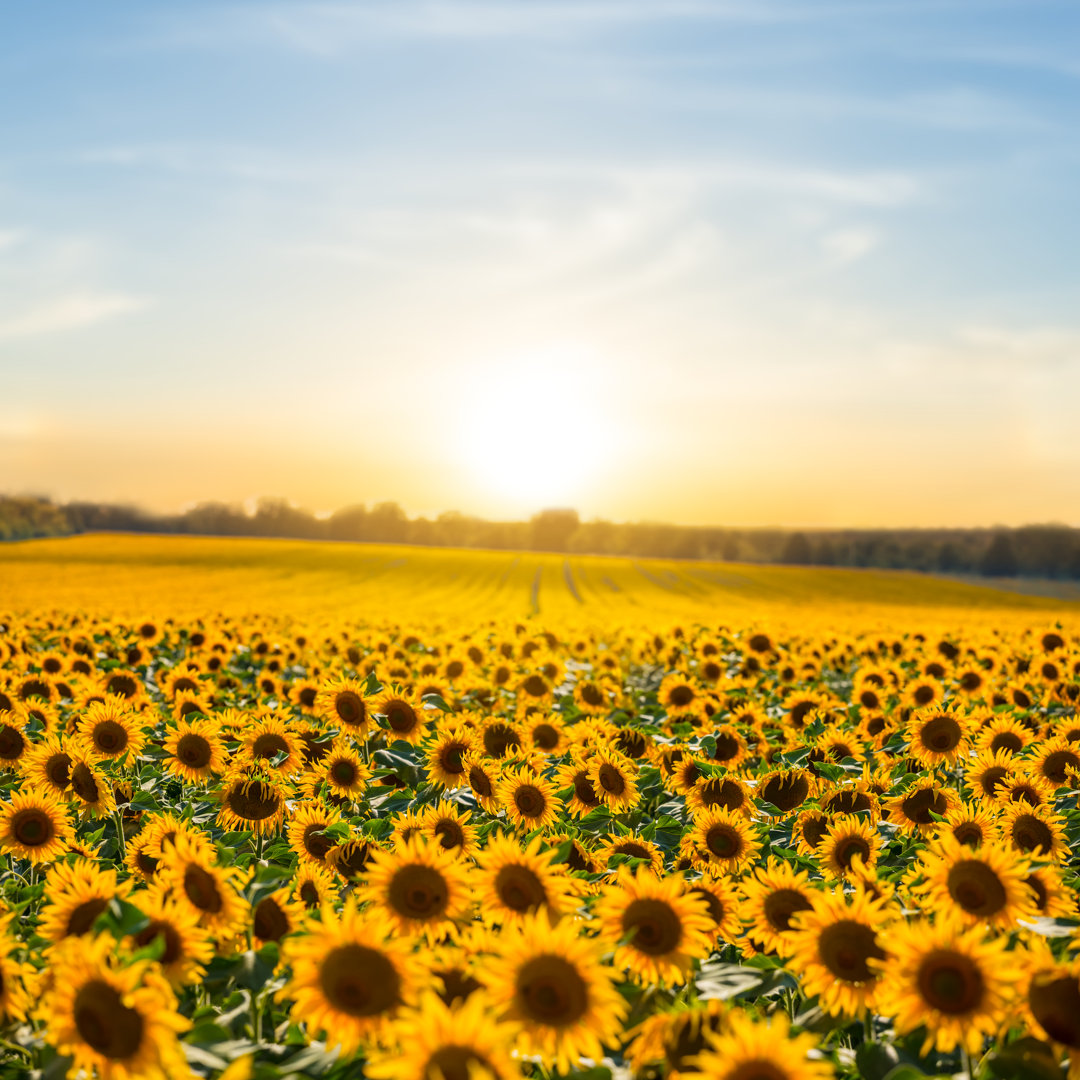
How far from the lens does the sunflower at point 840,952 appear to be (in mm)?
2965

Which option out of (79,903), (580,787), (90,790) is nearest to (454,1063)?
(79,903)

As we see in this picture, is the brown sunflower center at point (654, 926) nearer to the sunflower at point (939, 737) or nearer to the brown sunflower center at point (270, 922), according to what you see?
the brown sunflower center at point (270, 922)

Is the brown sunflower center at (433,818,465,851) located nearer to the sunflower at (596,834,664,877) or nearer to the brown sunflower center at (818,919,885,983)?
the sunflower at (596,834,664,877)

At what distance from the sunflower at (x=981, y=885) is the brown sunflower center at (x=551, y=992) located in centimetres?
156

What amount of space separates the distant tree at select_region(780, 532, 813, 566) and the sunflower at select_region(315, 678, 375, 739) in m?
107

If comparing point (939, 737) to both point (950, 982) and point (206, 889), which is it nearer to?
point (950, 982)

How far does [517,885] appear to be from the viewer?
3357 millimetres

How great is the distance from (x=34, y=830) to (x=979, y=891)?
193 inches

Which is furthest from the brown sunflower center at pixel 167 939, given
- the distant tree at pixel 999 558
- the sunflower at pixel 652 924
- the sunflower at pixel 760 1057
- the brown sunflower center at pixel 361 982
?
the distant tree at pixel 999 558

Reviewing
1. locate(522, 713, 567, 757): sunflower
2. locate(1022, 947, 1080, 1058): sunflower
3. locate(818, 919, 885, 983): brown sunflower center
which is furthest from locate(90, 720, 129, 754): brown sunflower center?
locate(1022, 947, 1080, 1058): sunflower

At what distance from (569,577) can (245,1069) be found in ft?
217

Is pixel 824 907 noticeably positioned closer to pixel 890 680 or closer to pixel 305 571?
pixel 890 680

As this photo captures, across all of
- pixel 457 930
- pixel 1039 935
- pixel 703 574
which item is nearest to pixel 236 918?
pixel 457 930

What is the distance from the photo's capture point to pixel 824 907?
3139mm
